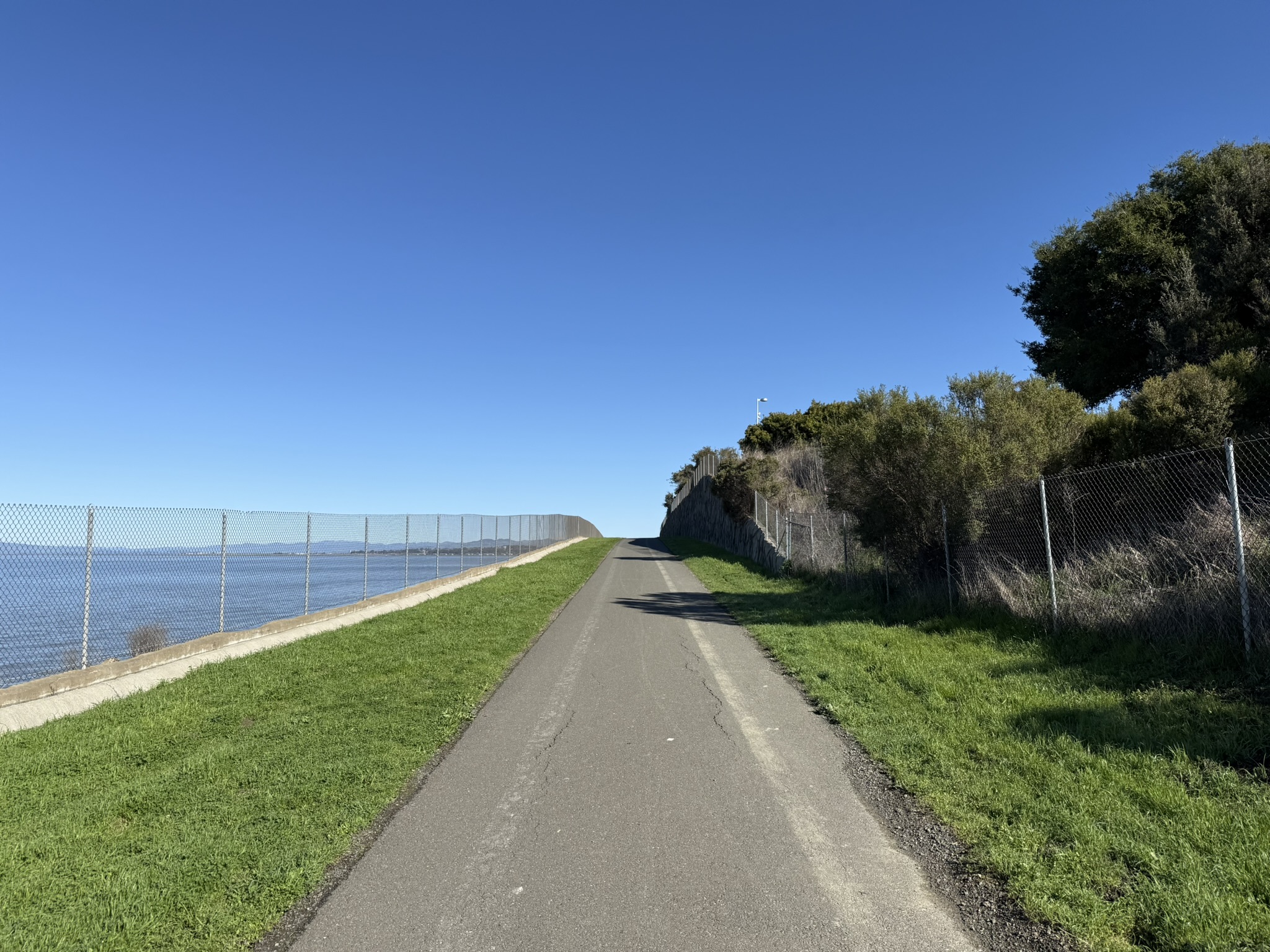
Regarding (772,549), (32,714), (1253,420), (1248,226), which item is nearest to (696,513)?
(772,549)

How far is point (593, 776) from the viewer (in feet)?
18.0

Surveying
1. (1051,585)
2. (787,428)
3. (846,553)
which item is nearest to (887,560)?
(846,553)

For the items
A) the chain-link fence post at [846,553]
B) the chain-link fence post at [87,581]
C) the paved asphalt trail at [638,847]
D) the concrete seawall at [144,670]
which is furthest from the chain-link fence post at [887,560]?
the chain-link fence post at [87,581]

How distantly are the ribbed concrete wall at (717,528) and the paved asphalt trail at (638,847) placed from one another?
631 inches

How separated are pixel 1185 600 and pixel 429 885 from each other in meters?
7.34

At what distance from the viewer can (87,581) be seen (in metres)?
8.71

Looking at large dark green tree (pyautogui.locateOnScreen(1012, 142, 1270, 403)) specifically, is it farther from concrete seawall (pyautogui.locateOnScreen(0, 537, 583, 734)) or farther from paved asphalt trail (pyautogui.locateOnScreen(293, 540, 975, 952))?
concrete seawall (pyautogui.locateOnScreen(0, 537, 583, 734))

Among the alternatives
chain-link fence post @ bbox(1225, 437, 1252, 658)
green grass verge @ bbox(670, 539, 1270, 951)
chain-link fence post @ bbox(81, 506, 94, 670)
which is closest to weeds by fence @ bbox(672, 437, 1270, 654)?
chain-link fence post @ bbox(1225, 437, 1252, 658)

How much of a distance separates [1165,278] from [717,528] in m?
31.2

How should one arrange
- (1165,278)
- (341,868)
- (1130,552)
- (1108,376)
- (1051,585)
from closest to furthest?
(341,868) → (1130,552) → (1051,585) → (1165,278) → (1108,376)

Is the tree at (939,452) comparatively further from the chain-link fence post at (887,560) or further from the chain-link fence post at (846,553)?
the chain-link fence post at (846,553)

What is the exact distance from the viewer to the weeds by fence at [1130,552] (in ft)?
23.4

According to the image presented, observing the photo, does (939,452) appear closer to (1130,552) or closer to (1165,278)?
(1130,552)

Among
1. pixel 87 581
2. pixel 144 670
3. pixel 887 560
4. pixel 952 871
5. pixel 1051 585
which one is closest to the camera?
pixel 952 871
